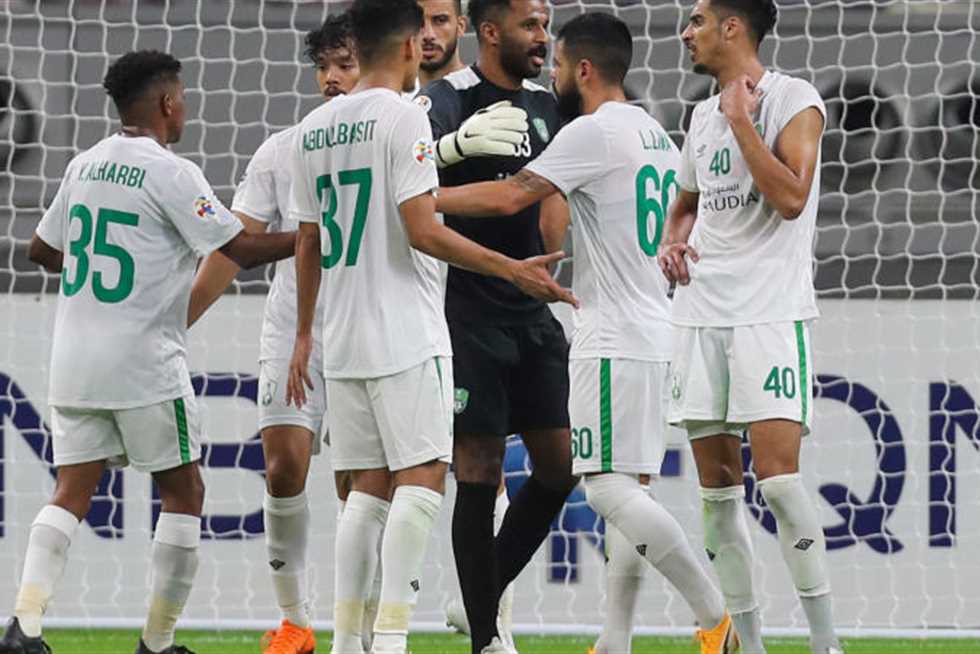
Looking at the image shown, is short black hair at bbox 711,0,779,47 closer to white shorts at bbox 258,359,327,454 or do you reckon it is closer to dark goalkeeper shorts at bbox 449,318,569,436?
dark goalkeeper shorts at bbox 449,318,569,436

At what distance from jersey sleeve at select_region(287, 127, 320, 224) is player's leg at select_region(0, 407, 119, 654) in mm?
1061

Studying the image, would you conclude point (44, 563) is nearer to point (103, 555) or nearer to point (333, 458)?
point (333, 458)

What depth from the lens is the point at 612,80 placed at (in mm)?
6172

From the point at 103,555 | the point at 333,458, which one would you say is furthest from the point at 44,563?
the point at 103,555

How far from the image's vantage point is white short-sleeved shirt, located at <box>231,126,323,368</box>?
270 inches

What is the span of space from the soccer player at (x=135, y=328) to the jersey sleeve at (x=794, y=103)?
146 centimetres

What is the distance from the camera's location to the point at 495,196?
575 cm

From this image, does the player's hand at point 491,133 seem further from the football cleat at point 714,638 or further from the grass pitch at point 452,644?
the grass pitch at point 452,644

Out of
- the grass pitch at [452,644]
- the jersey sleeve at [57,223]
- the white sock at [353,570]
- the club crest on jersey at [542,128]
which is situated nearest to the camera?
the white sock at [353,570]

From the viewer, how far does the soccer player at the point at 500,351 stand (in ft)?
19.8

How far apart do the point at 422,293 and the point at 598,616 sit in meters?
3.11

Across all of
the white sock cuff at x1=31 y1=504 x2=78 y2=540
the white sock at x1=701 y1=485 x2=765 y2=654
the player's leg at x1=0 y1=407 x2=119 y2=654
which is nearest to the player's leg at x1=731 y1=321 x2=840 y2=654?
the white sock at x1=701 y1=485 x2=765 y2=654

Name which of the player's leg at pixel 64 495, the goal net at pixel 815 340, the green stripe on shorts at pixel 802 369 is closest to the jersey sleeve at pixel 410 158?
the green stripe on shorts at pixel 802 369

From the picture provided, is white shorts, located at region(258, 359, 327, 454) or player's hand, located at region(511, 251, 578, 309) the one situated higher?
player's hand, located at region(511, 251, 578, 309)
